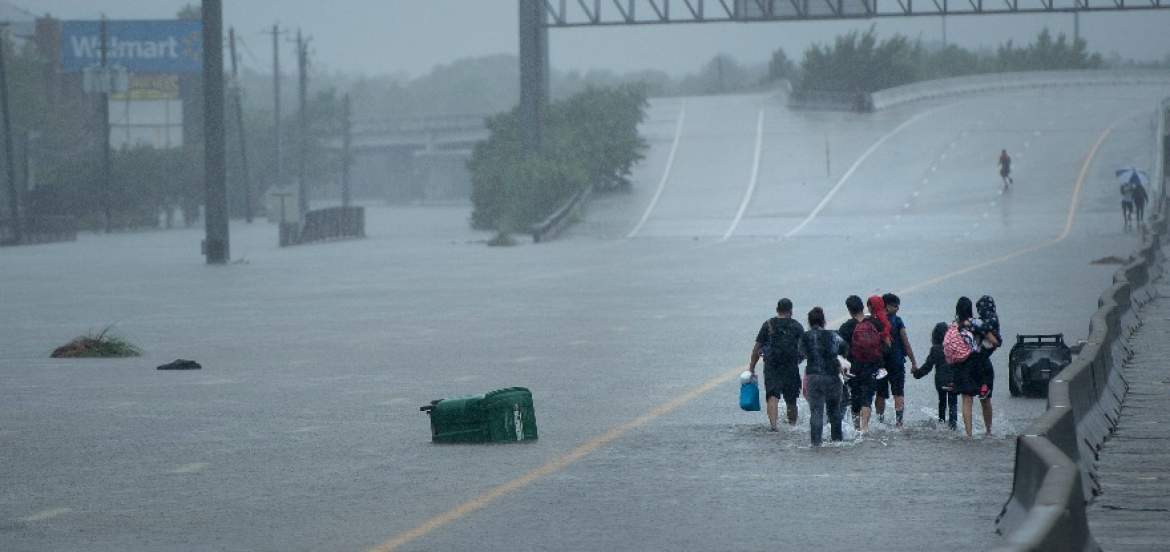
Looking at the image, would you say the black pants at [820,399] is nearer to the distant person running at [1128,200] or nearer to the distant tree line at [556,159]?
the distant person running at [1128,200]

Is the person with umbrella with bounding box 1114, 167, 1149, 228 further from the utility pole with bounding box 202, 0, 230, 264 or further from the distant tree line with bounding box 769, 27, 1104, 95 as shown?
the distant tree line with bounding box 769, 27, 1104, 95

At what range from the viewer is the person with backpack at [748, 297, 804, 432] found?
16.3m

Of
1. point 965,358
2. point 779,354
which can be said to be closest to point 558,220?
point 779,354

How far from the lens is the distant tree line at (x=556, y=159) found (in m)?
74.8

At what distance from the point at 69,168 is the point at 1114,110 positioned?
5388 centimetres

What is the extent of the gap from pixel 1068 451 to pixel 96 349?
53.5 feet

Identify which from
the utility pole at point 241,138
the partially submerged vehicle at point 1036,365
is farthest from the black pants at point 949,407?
the utility pole at point 241,138

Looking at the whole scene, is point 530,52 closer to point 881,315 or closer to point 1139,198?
point 1139,198

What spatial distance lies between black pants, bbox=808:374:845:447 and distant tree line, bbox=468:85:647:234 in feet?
165

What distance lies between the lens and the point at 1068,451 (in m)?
11.5

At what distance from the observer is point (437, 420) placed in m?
16.1

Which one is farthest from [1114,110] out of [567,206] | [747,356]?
[747,356]

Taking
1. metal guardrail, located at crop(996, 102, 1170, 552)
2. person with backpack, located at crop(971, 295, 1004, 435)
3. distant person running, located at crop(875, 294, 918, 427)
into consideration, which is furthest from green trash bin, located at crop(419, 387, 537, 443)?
metal guardrail, located at crop(996, 102, 1170, 552)

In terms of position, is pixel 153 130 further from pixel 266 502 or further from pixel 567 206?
pixel 266 502
